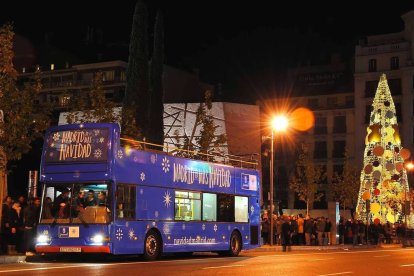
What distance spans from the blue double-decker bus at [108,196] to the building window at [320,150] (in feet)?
202

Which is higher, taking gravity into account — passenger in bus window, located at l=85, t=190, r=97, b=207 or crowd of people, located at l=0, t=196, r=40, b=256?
passenger in bus window, located at l=85, t=190, r=97, b=207

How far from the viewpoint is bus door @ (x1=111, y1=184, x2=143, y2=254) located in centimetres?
2141

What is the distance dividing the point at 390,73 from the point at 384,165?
34.2 meters

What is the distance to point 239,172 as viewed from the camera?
28422mm

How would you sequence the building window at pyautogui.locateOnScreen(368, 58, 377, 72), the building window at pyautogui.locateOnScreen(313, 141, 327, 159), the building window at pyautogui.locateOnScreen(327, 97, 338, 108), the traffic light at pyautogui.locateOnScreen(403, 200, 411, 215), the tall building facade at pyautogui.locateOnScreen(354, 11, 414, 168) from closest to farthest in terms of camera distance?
the traffic light at pyautogui.locateOnScreen(403, 200, 411, 215)
the tall building facade at pyautogui.locateOnScreen(354, 11, 414, 168)
the building window at pyautogui.locateOnScreen(368, 58, 377, 72)
the building window at pyautogui.locateOnScreen(313, 141, 327, 159)
the building window at pyautogui.locateOnScreen(327, 97, 338, 108)

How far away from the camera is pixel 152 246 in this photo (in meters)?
23.3

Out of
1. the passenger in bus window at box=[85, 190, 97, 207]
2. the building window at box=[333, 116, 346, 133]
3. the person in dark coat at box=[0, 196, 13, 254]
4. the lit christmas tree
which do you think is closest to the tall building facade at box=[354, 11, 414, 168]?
the building window at box=[333, 116, 346, 133]

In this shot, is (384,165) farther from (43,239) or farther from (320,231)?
(43,239)

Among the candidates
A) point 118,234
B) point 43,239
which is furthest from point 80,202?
point 43,239

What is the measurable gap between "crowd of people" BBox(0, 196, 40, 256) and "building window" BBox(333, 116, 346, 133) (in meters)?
62.5

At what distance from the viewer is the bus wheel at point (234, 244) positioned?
90.5ft

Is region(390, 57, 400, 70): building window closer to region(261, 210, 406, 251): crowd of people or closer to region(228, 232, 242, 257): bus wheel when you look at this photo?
region(261, 210, 406, 251): crowd of people

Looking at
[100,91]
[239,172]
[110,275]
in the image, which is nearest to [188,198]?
[239,172]

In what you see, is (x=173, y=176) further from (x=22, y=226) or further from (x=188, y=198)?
(x=22, y=226)
